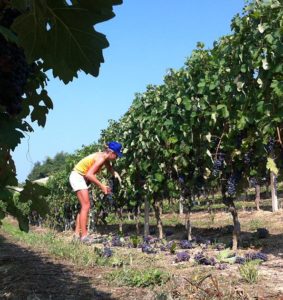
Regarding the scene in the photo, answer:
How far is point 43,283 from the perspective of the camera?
4.26 meters

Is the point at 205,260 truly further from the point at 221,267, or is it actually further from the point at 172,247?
the point at 172,247

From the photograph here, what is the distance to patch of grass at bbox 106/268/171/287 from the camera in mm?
3982

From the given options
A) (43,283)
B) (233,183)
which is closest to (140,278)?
(43,283)

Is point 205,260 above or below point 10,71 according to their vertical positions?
below

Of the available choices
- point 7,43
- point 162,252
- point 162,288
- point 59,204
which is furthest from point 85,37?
point 59,204

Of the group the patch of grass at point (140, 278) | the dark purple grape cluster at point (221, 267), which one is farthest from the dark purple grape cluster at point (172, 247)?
the patch of grass at point (140, 278)

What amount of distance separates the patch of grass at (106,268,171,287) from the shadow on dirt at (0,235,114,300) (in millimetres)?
231

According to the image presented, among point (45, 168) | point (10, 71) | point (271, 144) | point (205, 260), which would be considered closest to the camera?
point (10, 71)

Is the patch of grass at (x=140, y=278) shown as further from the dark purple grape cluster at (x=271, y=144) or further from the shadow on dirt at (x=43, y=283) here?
the dark purple grape cluster at (x=271, y=144)

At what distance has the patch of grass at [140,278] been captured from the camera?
157 inches

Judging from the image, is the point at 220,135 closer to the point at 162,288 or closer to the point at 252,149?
the point at 252,149

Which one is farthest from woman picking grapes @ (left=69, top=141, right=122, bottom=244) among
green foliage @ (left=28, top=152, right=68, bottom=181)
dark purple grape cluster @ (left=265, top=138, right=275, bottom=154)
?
green foliage @ (left=28, top=152, right=68, bottom=181)

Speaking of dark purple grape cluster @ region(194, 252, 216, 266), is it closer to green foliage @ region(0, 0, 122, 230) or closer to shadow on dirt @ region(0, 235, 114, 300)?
shadow on dirt @ region(0, 235, 114, 300)

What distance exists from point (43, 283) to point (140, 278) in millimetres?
830
